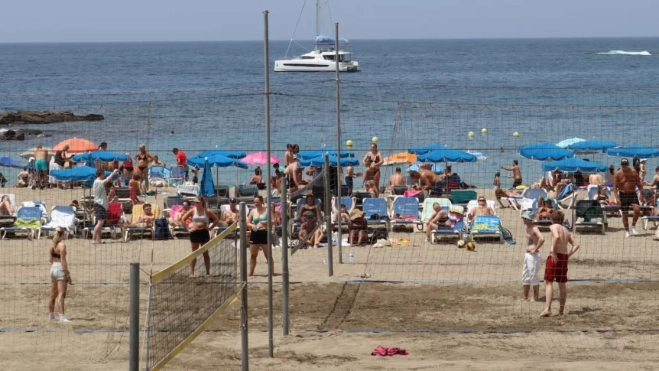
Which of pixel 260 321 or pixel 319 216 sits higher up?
pixel 319 216

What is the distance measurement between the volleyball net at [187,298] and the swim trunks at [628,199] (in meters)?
10.5

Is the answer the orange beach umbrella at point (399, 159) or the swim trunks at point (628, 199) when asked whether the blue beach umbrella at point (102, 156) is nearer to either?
the orange beach umbrella at point (399, 159)

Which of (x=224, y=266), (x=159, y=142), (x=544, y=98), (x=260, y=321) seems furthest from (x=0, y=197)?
(x=544, y=98)

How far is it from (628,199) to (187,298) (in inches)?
481

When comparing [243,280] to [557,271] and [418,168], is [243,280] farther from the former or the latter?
[418,168]

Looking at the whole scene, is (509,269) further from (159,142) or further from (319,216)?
(159,142)

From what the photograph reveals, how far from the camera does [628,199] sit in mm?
19250

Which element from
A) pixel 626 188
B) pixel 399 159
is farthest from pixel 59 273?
pixel 399 159

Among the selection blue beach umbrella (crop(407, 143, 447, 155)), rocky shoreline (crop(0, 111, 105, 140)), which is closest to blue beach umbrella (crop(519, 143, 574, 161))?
blue beach umbrella (crop(407, 143, 447, 155))

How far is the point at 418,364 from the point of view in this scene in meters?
10.7

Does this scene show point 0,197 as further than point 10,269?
Yes

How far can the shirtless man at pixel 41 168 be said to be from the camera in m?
25.6

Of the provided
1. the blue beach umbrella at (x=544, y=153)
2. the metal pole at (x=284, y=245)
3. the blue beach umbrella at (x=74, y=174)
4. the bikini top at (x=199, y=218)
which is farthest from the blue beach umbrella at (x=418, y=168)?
the metal pole at (x=284, y=245)

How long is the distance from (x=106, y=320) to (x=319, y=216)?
3.42 m
